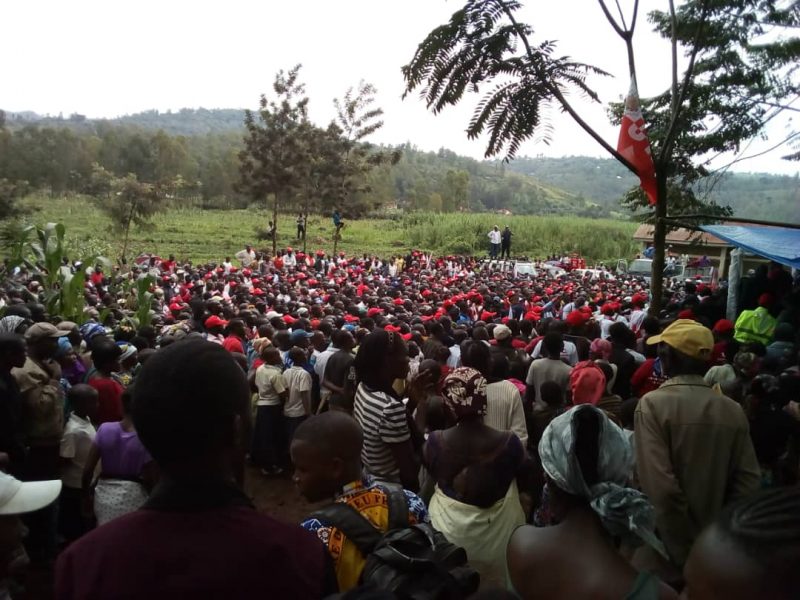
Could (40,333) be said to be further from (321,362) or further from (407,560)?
(407,560)

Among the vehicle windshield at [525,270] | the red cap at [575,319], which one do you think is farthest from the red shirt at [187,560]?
the vehicle windshield at [525,270]

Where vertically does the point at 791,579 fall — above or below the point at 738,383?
above

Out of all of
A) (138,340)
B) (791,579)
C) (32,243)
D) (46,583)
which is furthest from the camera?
(32,243)

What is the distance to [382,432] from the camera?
292 cm

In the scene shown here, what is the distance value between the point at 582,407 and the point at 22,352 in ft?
10.1

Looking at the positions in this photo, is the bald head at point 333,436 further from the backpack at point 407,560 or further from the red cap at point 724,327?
the red cap at point 724,327

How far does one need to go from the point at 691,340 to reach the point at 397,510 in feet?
4.96

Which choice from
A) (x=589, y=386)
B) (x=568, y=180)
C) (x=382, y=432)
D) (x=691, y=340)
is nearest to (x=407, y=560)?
(x=382, y=432)

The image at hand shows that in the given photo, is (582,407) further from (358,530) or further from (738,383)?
(738,383)

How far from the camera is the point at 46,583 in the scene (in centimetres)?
347

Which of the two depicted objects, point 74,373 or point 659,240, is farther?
point 659,240

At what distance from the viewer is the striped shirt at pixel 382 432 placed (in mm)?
2902

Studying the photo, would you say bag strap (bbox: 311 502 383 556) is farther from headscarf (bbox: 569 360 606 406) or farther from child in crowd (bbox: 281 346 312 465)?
child in crowd (bbox: 281 346 312 465)

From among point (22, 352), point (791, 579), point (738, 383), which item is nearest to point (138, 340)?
point (22, 352)
